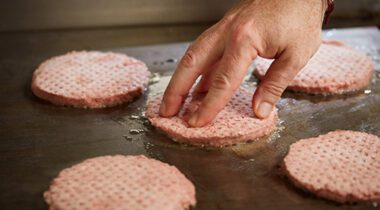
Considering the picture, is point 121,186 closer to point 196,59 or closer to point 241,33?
point 196,59

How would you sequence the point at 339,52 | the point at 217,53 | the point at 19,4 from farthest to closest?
the point at 19,4
the point at 339,52
the point at 217,53

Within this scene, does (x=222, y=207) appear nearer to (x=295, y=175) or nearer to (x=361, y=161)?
(x=295, y=175)

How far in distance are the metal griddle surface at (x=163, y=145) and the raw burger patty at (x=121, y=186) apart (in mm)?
68

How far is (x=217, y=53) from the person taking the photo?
2.24 m

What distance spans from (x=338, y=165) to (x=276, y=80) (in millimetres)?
419

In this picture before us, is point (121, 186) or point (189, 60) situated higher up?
point (189, 60)

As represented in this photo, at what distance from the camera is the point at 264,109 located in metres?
2.31

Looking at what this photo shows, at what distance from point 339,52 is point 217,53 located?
40.1 inches

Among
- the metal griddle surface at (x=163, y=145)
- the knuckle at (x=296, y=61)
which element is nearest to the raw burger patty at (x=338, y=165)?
the metal griddle surface at (x=163, y=145)

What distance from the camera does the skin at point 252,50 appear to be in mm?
2162

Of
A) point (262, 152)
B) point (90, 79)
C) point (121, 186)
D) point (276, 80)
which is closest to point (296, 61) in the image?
point (276, 80)

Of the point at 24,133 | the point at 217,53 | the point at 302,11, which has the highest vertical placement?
the point at 302,11

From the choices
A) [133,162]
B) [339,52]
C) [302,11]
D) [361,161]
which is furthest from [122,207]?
[339,52]

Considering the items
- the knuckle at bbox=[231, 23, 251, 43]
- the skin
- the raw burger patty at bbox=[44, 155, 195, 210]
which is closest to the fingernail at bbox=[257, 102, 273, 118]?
the skin
